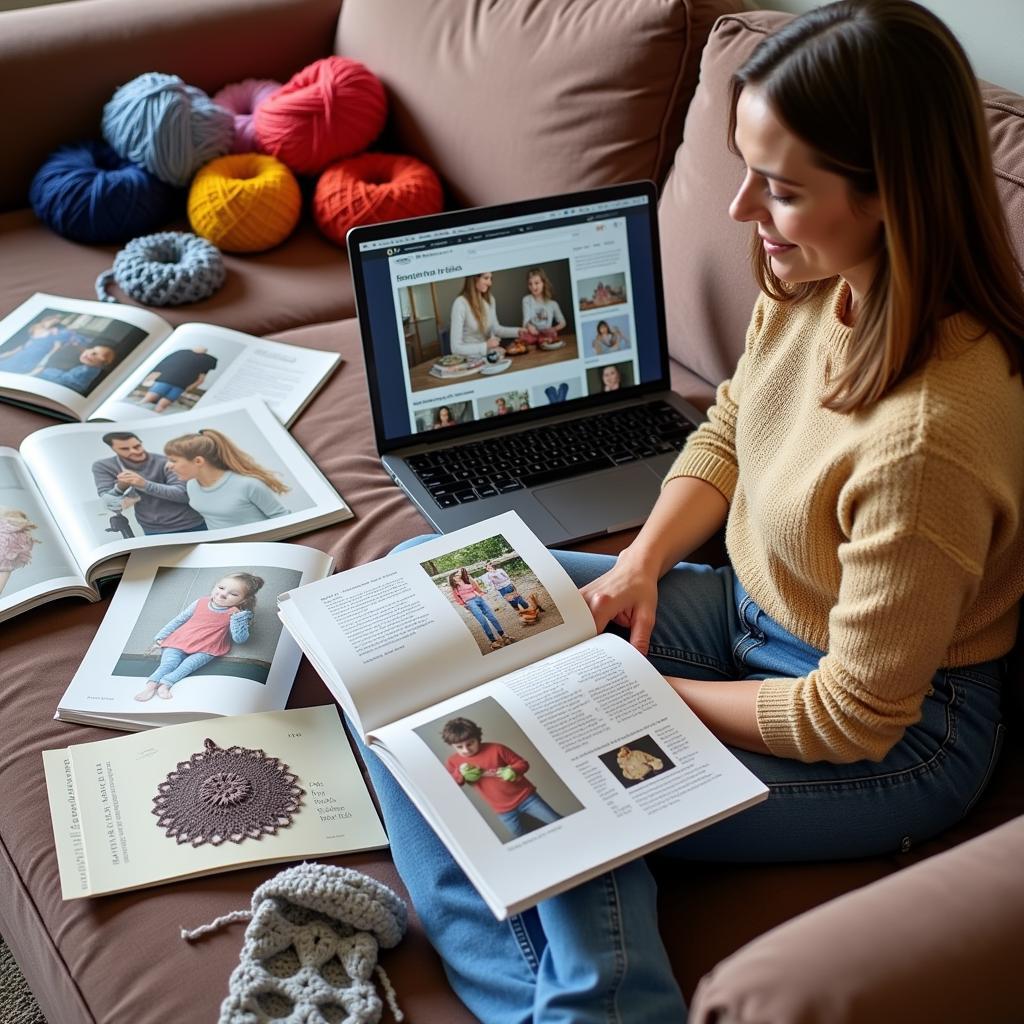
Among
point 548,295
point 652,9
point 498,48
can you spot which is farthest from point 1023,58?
point 498,48

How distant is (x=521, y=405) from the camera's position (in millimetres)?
1482

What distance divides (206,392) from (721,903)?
0.96 m

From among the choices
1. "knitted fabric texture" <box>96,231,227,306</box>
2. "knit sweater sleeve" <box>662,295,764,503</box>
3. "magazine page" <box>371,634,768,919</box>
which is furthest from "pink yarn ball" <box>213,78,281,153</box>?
"magazine page" <box>371,634,768,919</box>

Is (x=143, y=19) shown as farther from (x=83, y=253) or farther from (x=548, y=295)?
(x=548, y=295)

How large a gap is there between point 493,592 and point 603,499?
0.32 metres

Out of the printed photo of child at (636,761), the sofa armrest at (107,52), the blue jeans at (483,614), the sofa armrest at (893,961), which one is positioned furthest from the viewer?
the sofa armrest at (107,52)

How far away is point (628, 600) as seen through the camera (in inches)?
44.7

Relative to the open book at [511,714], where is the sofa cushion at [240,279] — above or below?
below

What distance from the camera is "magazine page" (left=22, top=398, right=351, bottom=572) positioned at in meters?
1.32

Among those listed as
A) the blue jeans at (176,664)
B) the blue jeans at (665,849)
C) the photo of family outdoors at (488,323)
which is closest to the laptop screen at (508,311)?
the photo of family outdoors at (488,323)

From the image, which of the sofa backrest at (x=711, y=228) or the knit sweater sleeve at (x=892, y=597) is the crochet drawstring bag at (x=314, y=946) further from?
the sofa backrest at (x=711, y=228)

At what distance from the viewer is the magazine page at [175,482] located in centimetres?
132

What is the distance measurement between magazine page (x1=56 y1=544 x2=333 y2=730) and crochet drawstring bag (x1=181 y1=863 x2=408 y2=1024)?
0.24 metres

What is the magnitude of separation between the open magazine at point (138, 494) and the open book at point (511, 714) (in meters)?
0.29
